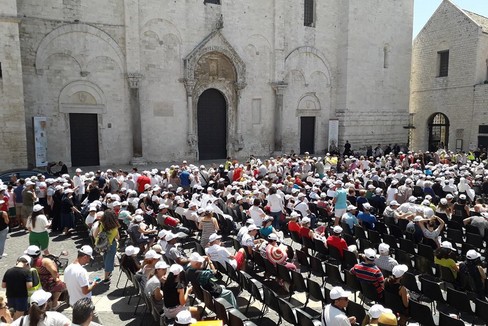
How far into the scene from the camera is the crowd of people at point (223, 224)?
712 cm

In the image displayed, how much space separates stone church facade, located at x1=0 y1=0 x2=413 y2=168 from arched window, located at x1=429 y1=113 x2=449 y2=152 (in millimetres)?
4428

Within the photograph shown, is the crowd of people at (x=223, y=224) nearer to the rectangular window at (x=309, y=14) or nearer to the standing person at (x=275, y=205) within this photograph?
the standing person at (x=275, y=205)

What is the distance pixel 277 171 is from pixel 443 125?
2407 centimetres

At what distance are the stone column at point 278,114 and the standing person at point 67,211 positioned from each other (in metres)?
18.8

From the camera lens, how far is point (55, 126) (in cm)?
2306

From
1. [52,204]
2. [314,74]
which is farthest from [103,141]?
[314,74]

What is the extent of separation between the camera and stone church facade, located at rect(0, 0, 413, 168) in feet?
73.0

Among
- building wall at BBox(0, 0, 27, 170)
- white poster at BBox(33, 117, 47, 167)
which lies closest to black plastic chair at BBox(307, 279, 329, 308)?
building wall at BBox(0, 0, 27, 170)

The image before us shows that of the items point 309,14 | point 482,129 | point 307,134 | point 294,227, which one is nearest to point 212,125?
point 307,134

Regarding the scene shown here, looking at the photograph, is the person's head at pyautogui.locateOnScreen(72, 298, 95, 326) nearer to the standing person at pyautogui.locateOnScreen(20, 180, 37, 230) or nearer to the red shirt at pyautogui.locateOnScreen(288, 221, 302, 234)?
the red shirt at pyautogui.locateOnScreen(288, 221, 302, 234)

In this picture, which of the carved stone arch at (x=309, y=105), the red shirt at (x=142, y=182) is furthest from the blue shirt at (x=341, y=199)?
the carved stone arch at (x=309, y=105)

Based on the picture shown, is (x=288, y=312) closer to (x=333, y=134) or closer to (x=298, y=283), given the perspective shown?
(x=298, y=283)

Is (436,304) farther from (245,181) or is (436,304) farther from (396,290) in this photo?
(245,181)

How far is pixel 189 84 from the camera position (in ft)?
85.8
